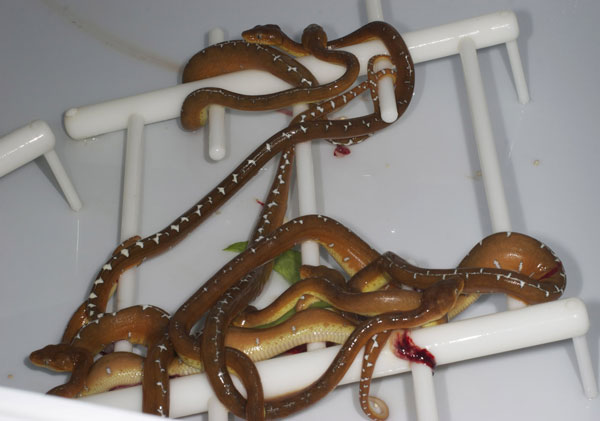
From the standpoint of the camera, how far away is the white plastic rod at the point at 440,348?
138 cm

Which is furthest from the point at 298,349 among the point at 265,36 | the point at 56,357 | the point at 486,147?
the point at 265,36

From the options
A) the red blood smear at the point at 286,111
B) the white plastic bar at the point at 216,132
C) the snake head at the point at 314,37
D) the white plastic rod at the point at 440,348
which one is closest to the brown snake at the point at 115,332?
the white plastic rod at the point at 440,348

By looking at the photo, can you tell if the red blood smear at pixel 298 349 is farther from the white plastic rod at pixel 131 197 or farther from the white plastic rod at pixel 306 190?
the white plastic rod at pixel 131 197

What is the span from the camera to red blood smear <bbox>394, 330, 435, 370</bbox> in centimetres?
138

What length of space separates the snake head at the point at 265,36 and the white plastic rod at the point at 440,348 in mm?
814

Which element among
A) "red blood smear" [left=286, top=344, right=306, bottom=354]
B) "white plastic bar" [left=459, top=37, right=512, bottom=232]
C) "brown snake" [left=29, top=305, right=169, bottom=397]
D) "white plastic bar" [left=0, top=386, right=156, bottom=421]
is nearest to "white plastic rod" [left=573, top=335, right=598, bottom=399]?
"white plastic bar" [left=459, top=37, right=512, bottom=232]

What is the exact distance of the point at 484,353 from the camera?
4.60 feet

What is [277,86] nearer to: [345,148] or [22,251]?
[345,148]

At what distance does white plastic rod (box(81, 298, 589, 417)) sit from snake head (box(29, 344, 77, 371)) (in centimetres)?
11

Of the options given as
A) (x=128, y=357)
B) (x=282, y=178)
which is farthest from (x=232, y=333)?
(x=282, y=178)

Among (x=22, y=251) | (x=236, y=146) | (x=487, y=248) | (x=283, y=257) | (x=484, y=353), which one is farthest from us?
(x=236, y=146)

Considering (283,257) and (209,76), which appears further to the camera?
(209,76)

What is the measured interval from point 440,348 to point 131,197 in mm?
721

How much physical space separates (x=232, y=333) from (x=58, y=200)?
0.65 m
